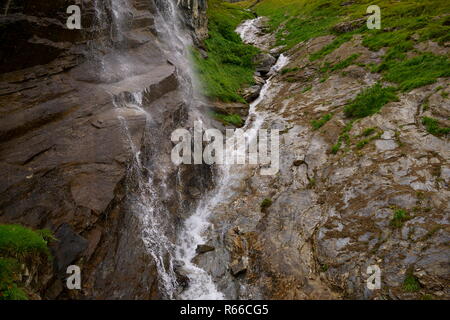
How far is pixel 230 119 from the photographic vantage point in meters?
21.9

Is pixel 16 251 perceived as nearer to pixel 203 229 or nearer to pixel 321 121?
pixel 203 229

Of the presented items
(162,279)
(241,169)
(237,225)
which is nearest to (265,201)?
(237,225)

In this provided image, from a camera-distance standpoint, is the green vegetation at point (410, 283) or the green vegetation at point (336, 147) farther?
the green vegetation at point (336, 147)

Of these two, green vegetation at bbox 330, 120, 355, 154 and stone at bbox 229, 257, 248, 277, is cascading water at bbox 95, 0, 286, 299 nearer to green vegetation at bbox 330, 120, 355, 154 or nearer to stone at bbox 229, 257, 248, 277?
stone at bbox 229, 257, 248, 277

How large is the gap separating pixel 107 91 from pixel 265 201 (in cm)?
968

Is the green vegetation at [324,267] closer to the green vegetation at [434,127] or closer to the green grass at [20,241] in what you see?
the green vegetation at [434,127]

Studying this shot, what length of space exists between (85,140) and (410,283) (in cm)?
1313

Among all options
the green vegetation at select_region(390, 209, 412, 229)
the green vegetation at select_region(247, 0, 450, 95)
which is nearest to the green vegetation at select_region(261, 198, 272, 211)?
the green vegetation at select_region(390, 209, 412, 229)

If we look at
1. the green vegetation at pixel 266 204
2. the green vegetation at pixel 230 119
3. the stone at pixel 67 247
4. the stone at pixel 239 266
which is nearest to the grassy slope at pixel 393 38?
the green vegetation at pixel 230 119

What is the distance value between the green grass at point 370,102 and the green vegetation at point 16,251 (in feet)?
55.1

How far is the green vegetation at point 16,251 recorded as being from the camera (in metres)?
7.17

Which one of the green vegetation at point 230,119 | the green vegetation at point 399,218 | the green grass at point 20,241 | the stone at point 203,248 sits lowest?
the stone at point 203,248

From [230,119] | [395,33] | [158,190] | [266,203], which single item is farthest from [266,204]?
[395,33]

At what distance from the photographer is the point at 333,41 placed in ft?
93.4
